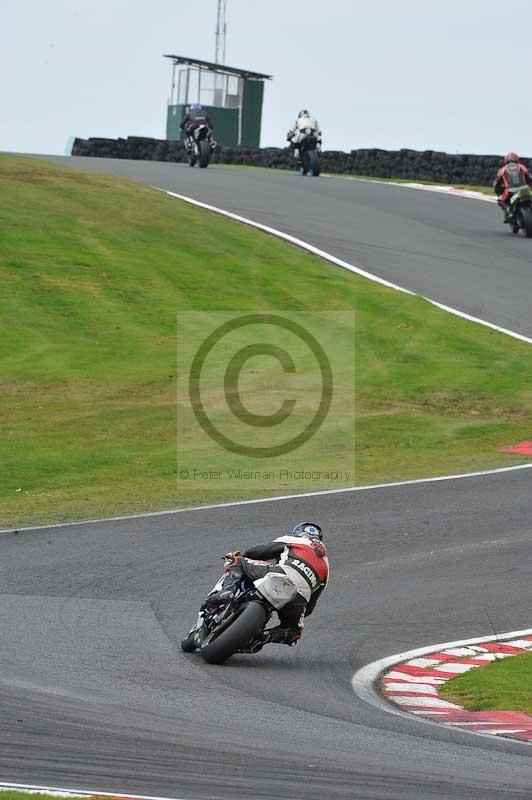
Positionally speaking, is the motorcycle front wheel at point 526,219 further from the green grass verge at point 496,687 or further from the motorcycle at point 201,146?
the green grass verge at point 496,687

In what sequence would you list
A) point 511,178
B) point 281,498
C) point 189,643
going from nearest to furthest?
point 189,643
point 281,498
point 511,178

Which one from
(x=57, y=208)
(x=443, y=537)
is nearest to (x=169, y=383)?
(x=443, y=537)

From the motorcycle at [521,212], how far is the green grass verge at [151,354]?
5.10 m

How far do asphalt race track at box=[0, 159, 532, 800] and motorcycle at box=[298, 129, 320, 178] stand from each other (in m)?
23.8

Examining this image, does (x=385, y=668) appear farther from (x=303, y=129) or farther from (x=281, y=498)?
(x=303, y=129)

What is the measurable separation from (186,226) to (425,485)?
13.8m

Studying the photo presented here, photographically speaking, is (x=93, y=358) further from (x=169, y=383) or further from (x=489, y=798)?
(x=489, y=798)

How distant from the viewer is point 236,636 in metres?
8.64

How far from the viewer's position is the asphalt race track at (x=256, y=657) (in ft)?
19.7

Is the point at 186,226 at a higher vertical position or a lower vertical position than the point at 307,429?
higher

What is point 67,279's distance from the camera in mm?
23547

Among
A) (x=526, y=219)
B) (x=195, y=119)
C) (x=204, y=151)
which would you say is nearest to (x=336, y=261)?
(x=526, y=219)

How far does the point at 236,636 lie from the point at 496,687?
1.75m

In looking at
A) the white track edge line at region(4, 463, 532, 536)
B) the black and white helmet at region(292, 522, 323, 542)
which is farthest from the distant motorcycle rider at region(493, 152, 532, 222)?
the black and white helmet at region(292, 522, 323, 542)
